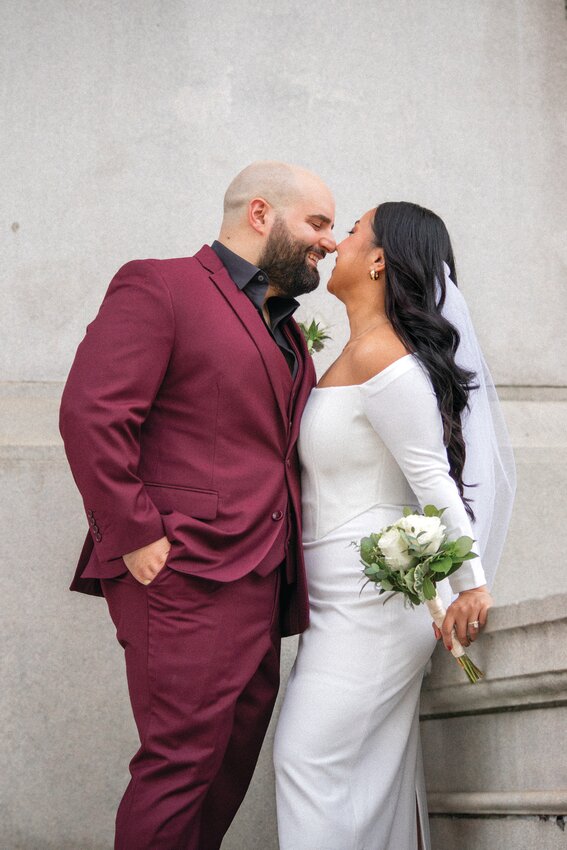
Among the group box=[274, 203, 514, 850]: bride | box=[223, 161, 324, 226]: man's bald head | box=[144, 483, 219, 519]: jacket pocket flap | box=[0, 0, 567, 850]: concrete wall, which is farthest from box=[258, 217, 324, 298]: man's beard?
box=[0, 0, 567, 850]: concrete wall

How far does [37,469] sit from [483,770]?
206cm

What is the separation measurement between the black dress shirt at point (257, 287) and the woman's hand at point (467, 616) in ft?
2.77

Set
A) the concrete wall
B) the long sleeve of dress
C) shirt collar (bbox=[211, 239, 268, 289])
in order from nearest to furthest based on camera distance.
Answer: the long sleeve of dress, shirt collar (bbox=[211, 239, 268, 289]), the concrete wall

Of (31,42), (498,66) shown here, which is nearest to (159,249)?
(31,42)

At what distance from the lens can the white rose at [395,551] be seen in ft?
8.80

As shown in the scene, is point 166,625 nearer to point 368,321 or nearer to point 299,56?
point 368,321

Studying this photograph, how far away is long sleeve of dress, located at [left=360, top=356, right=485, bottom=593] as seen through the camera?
2.92 m

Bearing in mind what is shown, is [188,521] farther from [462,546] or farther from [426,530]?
[462,546]

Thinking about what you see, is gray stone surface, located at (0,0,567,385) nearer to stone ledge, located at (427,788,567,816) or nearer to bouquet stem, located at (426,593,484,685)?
bouquet stem, located at (426,593,484,685)

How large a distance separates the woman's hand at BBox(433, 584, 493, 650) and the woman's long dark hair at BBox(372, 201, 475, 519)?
332mm

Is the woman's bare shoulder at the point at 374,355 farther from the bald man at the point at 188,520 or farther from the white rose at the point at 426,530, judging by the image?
the white rose at the point at 426,530

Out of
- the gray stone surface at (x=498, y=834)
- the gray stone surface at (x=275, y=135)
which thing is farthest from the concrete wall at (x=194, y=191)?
the gray stone surface at (x=498, y=834)

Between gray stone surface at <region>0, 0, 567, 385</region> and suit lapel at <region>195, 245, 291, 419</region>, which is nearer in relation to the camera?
suit lapel at <region>195, 245, 291, 419</region>

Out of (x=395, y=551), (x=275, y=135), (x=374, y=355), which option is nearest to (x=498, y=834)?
(x=395, y=551)
